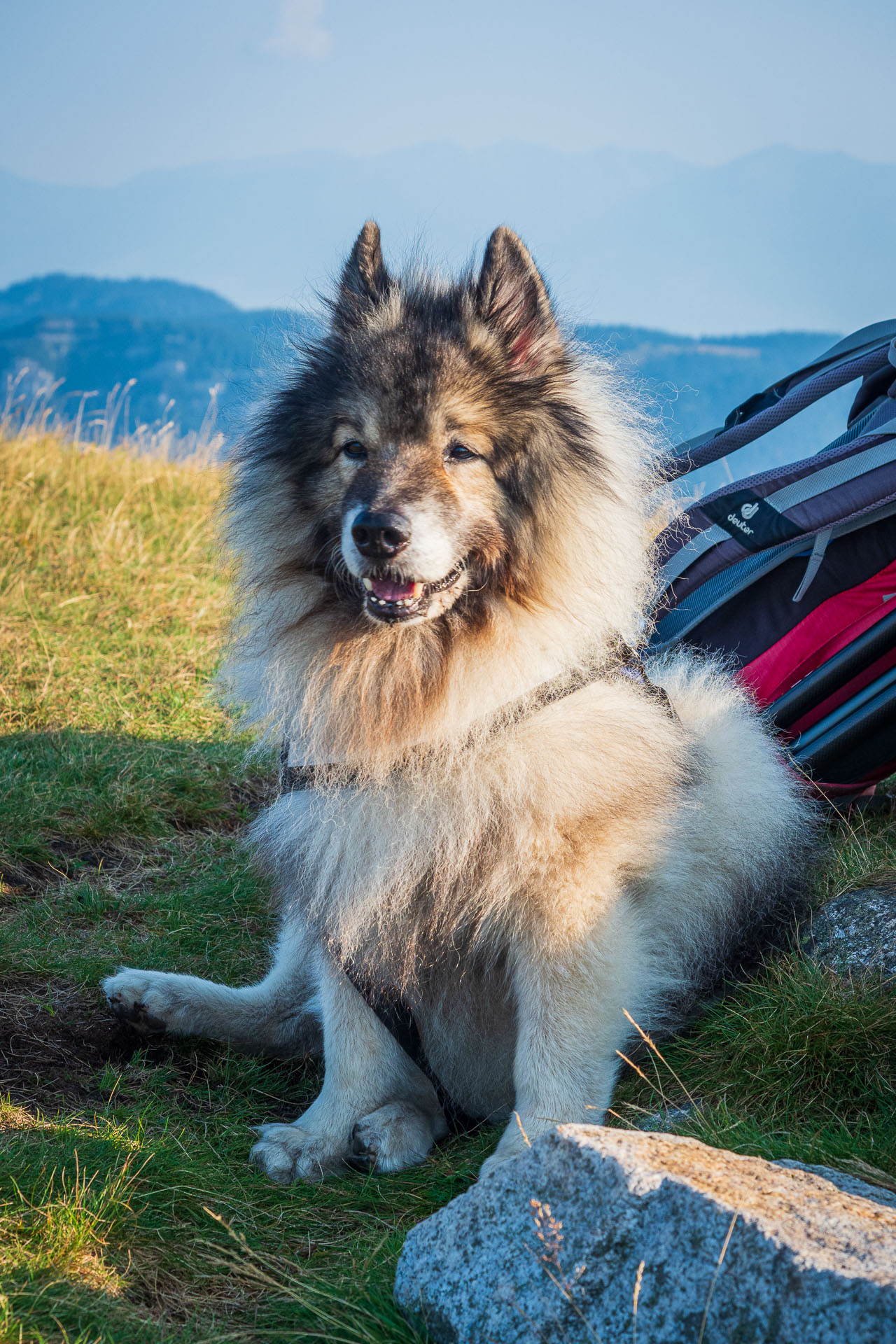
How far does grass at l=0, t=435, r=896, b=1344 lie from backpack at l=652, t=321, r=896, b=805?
390 millimetres

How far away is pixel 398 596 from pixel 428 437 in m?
0.37

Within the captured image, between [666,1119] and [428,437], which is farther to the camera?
[428,437]

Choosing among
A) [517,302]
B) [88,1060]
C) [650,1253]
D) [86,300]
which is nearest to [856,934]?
[650,1253]

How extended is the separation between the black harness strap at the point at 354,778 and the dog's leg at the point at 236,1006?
0.37 m

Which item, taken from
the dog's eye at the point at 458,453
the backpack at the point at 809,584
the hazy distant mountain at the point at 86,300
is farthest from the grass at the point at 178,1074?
the hazy distant mountain at the point at 86,300

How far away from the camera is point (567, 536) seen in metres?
2.48

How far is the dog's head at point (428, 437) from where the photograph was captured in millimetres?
2303

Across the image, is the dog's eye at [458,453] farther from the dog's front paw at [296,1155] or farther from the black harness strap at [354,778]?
the dog's front paw at [296,1155]

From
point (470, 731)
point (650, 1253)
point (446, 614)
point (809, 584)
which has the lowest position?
point (650, 1253)

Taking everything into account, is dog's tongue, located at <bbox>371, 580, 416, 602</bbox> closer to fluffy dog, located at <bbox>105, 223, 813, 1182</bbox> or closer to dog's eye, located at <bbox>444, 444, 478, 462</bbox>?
fluffy dog, located at <bbox>105, 223, 813, 1182</bbox>

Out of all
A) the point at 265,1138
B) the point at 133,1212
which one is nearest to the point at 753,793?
the point at 265,1138

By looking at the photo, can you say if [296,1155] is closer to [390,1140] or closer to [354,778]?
[390,1140]

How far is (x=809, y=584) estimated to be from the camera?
3367 millimetres

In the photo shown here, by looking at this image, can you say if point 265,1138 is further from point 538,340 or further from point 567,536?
point 538,340
